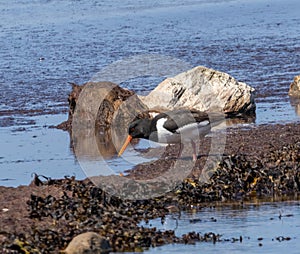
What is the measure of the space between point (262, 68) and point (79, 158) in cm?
843

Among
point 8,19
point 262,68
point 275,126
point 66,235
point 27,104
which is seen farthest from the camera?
point 8,19

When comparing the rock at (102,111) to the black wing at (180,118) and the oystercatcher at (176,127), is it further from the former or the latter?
the black wing at (180,118)

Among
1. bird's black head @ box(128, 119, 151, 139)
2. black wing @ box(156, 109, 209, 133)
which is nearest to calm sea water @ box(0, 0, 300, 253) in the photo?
bird's black head @ box(128, 119, 151, 139)

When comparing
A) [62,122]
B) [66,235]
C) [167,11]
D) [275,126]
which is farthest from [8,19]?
[66,235]

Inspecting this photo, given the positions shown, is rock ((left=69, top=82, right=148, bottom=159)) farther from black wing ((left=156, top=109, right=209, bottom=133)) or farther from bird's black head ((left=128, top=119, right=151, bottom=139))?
black wing ((left=156, top=109, right=209, bottom=133))

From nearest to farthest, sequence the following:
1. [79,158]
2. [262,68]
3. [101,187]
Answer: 1. [101,187]
2. [79,158]
3. [262,68]

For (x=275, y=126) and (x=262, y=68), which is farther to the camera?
(x=262, y=68)

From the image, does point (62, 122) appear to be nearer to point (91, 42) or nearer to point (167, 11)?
point (91, 42)

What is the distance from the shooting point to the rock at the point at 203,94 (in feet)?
46.8

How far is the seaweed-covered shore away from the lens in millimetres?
7544

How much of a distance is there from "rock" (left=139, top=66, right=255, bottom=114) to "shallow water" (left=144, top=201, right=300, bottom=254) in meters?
5.59

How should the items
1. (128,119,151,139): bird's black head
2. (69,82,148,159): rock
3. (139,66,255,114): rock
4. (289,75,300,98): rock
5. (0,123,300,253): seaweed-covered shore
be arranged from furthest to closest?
(289,75,300,98): rock
(139,66,255,114): rock
(69,82,148,159): rock
(128,119,151,139): bird's black head
(0,123,300,253): seaweed-covered shore

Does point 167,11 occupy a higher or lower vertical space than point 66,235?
A: higher

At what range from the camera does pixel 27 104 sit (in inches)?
642
